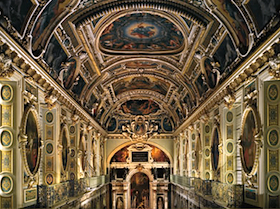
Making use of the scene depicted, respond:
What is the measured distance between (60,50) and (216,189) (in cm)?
904

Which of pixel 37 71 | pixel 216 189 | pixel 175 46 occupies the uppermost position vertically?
pixel 175 46

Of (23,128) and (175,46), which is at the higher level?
(175,46)

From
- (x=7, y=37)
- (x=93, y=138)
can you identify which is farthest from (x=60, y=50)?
(x=93, y=138)

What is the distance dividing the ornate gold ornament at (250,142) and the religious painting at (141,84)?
1597cm

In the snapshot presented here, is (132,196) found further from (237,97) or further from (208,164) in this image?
(237,97)

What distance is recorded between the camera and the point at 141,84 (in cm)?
3167

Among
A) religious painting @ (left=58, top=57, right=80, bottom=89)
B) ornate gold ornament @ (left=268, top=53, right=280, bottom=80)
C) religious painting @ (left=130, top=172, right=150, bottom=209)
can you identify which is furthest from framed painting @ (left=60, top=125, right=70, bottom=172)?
Answer: religious painting @ (left=130, top=172, right=150, bottom=209)

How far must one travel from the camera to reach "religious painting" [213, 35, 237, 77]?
49.2ft

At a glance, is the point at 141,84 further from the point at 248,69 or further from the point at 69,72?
the point at 248,69

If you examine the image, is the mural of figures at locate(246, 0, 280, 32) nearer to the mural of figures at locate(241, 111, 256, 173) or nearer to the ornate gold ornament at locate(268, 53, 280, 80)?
the ornate gold ornament at locate(268, 53, 280, 80)

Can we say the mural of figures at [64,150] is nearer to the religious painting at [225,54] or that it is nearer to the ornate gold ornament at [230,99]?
the ornate gold ornament at [230,99]

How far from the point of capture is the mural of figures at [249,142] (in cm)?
1263

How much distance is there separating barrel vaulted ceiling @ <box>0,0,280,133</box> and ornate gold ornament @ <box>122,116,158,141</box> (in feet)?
22.5

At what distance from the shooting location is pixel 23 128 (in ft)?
38.3
